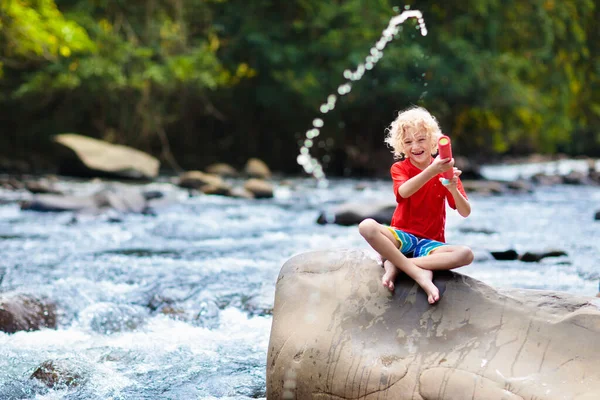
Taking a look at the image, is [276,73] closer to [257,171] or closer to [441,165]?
[257,171]

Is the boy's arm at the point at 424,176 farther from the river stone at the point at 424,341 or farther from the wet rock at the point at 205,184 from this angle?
the wet rock at the point at 205,184

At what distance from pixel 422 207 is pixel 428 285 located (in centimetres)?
45

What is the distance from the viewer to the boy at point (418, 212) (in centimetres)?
301

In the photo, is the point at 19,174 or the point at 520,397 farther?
the point at 19,174

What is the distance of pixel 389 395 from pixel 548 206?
9.03 m

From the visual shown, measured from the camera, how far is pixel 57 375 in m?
3.42

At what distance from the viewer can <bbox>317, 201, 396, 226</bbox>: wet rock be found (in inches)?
328

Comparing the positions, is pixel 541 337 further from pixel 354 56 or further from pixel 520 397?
pixel 354 56

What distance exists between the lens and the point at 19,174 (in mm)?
16047

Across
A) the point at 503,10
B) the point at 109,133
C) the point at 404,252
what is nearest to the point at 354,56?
the point at 503,10

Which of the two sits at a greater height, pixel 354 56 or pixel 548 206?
pixel 354 56

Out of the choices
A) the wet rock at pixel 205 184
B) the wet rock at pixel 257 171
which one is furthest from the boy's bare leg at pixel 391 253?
the wet rock at pixel 257 171

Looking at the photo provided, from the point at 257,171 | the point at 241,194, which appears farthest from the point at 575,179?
the point at 241,194

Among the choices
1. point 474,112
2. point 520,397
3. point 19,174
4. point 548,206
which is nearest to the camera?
point 520,397
